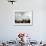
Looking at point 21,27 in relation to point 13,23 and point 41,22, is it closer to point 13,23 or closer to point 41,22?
point 13,23

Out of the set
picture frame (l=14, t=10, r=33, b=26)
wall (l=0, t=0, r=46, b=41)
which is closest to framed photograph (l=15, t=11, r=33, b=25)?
picture frame (l=14, t=10, r=33, b=26)

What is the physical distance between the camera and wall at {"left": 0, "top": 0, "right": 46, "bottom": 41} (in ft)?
16.6

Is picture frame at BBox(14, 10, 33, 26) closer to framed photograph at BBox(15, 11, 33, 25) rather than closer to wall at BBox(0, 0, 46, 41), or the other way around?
framed photograph at BBox(15, 11, 33, 25)

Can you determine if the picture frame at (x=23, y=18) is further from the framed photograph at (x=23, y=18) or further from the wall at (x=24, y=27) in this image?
the wall at (x=24, y=27)

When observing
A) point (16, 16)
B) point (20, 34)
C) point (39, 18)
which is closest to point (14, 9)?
point (16, 16)

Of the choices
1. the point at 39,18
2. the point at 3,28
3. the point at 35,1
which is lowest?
the point at 3,28

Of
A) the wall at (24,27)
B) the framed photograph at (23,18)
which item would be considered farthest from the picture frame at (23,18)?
the wall at (24,27)

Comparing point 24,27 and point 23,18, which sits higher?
point 23,18

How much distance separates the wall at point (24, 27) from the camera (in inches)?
199

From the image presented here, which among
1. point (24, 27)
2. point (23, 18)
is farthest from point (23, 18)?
point (24, 27)

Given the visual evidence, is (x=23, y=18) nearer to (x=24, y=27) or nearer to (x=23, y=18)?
(x=23, y=18)

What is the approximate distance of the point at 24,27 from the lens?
5082mm

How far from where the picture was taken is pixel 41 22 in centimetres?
507

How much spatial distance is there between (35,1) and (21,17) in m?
0.86
